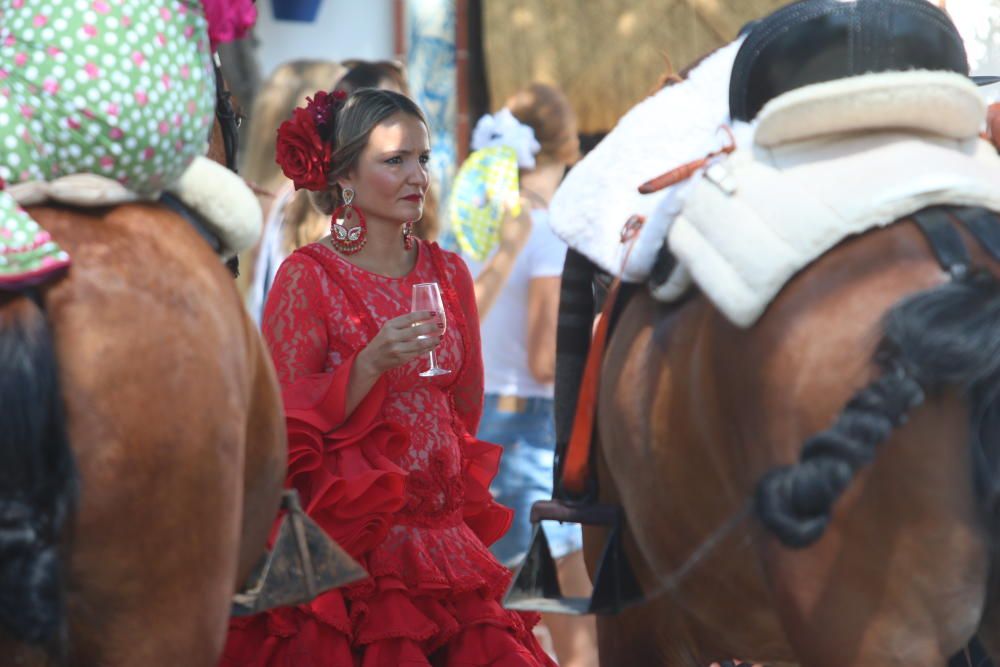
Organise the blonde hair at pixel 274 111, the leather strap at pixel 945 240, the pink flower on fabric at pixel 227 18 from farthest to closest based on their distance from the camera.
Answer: the blonde hair at pixel 274 111
the pink flower on fabric at pixel 227 18
the leather strap at pixel 945 240

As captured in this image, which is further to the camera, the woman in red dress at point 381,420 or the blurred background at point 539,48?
the blurred background at point 539,48

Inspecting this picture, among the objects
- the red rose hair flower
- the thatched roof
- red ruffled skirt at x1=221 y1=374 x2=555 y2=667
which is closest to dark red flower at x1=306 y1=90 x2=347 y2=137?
the red rose hair flower

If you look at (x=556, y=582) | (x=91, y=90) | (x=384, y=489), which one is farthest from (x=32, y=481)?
(x=556, y=582)

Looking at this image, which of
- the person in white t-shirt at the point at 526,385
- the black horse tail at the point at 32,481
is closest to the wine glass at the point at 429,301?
the black horse tail at the point at 32,481

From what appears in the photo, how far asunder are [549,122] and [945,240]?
3.38m

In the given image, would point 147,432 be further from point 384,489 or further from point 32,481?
point 384,489

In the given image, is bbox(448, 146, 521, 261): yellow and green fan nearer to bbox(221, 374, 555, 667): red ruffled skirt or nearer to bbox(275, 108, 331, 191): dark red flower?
bbox(275, 108, 331, 191): dark red flower

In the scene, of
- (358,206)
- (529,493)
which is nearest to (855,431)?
(358,206)

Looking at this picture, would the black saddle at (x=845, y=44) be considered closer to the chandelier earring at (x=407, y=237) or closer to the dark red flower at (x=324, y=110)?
the chandelier earring at (x=407, y=237)

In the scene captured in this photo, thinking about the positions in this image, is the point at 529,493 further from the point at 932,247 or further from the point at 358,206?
the point at 932,247

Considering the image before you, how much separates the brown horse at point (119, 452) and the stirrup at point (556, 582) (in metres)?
0.85

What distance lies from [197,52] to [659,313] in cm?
103

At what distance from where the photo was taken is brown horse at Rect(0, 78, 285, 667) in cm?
217

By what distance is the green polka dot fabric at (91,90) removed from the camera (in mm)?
2314
